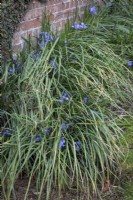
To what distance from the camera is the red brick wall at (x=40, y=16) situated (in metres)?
4.46

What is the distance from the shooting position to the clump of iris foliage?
128 inches

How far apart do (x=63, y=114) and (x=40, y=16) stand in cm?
170

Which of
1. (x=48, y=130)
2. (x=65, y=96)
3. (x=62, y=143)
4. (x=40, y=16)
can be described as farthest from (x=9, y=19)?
(x=62, y=143)

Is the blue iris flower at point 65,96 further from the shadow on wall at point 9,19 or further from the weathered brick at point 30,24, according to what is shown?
the weathered brick at point 30,24

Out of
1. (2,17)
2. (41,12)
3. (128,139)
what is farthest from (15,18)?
(128,139)

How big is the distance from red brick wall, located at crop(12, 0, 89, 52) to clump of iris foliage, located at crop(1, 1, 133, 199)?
0.16 m

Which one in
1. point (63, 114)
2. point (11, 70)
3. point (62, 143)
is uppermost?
point (11, 70)

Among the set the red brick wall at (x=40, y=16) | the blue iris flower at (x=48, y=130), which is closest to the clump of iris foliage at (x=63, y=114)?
the blue iris flower at (x=48, y=130)

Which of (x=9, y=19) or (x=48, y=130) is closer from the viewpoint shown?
(x=48, y=130)

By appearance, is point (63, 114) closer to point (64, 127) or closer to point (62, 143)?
point (64, 127)

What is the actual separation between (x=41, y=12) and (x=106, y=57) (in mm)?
958

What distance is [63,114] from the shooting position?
354 centimetres

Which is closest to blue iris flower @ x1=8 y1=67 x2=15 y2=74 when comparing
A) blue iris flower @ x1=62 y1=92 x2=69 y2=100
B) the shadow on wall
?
the shadow on wall

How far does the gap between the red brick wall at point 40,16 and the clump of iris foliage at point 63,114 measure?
6.3 inches
